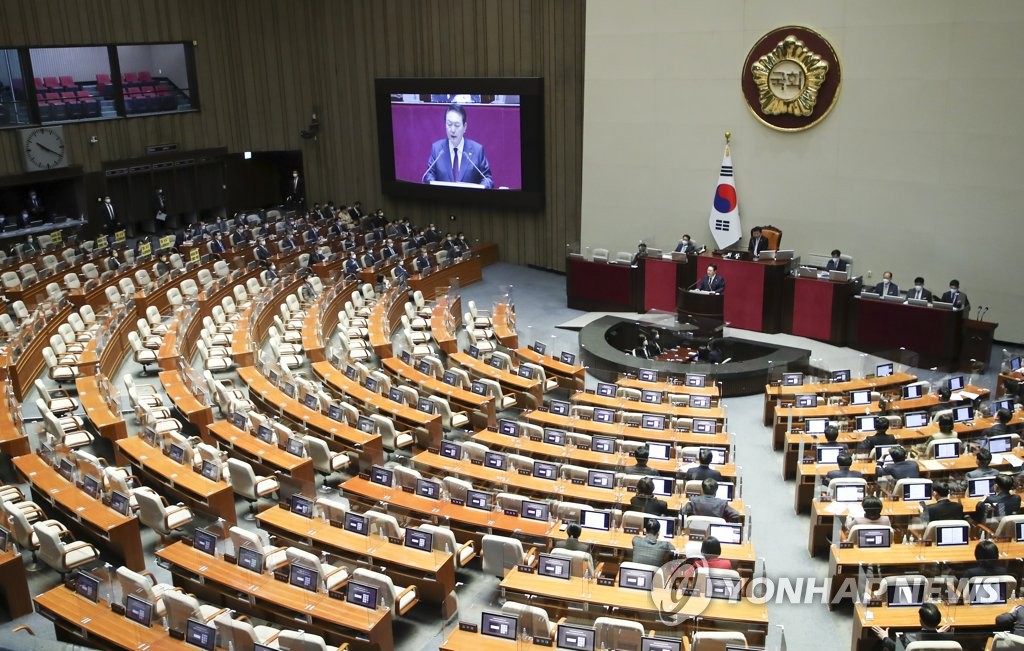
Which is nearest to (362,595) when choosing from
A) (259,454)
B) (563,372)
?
(259,454)

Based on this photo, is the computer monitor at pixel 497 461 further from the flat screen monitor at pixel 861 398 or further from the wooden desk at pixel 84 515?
the flat screen monitor at pixel 861 398

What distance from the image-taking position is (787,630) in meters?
8.93

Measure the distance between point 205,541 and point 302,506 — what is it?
1124 millimetres

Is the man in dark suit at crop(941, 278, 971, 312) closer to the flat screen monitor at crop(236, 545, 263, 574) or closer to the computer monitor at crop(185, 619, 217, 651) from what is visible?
the flat screen monitor at crop(236, 545, 263, 574)

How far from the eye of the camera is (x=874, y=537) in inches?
354

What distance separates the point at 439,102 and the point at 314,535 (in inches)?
700

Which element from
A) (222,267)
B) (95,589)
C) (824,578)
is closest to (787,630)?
(824,578)

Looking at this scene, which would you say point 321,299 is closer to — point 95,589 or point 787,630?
point 95,589

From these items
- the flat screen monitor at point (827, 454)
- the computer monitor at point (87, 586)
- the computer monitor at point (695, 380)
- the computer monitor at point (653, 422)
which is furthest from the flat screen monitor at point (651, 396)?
the computer monitor at point (87, 586)

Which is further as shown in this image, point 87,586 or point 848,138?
point 848,138

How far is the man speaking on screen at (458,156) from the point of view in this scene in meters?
25.1

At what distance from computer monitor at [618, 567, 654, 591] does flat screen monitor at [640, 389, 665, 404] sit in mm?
5934

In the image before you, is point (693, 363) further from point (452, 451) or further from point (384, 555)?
point (384, 555)

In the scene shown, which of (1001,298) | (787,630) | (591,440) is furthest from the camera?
(1001,298)
